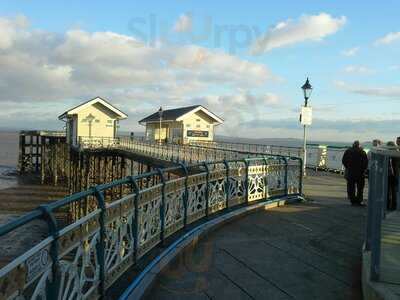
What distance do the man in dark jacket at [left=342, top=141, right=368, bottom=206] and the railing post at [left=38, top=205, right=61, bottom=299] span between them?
937 cm

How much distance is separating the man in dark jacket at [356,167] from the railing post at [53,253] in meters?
9.37

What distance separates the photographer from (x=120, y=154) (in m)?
Answer: 37.2

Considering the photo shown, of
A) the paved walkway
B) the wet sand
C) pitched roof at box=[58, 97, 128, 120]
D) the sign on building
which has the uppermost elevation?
pitched roof at box=[58, 97, 128, 120]

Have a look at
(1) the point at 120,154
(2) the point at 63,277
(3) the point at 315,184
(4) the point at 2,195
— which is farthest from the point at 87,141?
(2) the point at 63,277

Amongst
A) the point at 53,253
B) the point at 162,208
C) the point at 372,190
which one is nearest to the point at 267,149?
the point at 162,208

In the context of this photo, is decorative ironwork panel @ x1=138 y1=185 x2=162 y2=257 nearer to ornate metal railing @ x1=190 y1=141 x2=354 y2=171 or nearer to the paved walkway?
the paved walkway

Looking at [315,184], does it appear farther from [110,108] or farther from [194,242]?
[110,108]

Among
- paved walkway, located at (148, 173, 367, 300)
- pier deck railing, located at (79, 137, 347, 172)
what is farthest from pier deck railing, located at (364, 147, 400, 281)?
pier deck railing, located at (79, 137, 347, 172)

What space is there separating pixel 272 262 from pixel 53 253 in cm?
346

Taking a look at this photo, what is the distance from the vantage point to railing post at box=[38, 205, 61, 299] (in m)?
3.12

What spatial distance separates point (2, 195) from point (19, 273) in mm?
38372

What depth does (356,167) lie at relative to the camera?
36.7 feet

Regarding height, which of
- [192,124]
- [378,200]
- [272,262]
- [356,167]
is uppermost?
[192,124]

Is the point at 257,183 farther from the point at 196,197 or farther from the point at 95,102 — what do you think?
the point at 95,102
